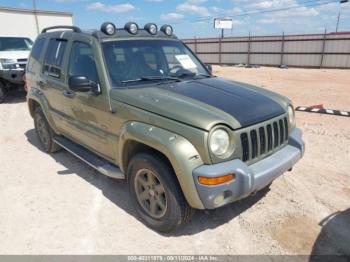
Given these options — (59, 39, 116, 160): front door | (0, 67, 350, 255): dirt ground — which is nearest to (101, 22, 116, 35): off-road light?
(59, 39, 116, 160): front door

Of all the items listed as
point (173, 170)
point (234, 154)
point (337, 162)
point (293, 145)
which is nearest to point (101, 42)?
point (173, 170)

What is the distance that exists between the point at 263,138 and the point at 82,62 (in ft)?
8.02

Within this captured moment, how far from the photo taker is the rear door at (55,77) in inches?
175

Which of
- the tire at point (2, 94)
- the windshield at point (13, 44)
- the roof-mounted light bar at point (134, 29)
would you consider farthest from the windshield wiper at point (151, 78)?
the windshield at point (13, 44)

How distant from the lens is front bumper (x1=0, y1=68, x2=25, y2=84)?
9.77m

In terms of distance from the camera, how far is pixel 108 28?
3838 millimetres

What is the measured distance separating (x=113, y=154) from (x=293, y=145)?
6.74 ft

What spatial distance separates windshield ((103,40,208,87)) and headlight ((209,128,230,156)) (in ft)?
4.27

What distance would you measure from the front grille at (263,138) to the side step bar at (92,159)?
4.84 feet

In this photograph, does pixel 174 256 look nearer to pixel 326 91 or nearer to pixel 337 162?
pixel 337 162

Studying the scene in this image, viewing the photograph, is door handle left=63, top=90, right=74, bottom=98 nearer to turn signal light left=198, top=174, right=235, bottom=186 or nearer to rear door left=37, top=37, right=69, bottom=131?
rear door left=37, top=37, right=69, bottom=131

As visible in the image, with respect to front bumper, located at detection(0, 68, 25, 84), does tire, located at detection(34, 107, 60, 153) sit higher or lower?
lower

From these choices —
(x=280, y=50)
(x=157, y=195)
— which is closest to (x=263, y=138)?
(x=157, y=195)

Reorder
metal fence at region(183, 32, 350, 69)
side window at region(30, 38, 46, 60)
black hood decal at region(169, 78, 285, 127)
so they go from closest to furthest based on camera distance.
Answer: black hood decal at region(169, 78, 285, 127)
side window at region(30, 38, 46, 60)
metal fence at region(183, 32, 350, 69)
